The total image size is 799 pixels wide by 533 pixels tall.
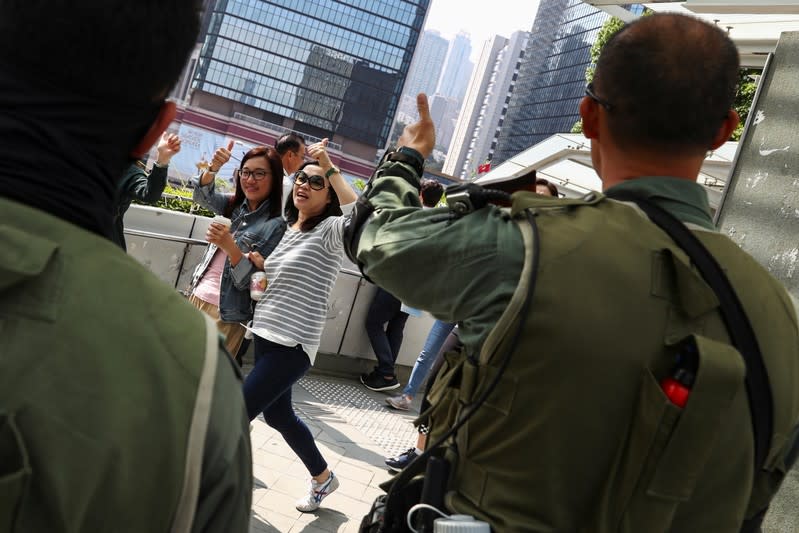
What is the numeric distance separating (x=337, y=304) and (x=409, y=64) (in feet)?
349

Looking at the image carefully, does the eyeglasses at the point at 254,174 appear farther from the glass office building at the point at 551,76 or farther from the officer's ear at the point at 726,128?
the glass office building at the point at 551,76

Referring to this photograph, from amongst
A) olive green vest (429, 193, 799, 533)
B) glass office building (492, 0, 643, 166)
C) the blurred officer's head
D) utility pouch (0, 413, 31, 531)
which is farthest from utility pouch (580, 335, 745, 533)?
glass office building (492, 0, 643, 166)

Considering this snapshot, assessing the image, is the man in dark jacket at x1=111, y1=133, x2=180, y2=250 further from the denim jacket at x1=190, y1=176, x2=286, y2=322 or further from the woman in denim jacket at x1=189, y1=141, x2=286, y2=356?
the denim jacket at x1=190, y1=176, x2=286, y2=322

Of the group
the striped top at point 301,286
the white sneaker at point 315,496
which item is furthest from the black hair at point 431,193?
the white sneaker at point 315,496

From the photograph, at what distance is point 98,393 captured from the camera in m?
0.93

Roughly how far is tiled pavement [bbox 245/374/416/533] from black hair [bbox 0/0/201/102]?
351 centimetres

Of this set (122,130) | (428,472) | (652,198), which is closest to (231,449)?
→ (122,130)

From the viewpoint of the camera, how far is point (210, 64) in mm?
105375

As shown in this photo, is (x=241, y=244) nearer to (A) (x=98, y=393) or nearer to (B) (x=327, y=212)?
(B) (x=327, y=212)

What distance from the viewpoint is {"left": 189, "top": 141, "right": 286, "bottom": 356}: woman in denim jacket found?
14.5 ft

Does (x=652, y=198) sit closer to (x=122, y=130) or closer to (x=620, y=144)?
(x=620, y=144)

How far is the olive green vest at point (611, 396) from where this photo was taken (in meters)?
1.49

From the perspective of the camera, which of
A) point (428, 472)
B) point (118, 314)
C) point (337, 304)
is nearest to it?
point (118, 314)

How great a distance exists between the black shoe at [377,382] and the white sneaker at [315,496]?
323cm
